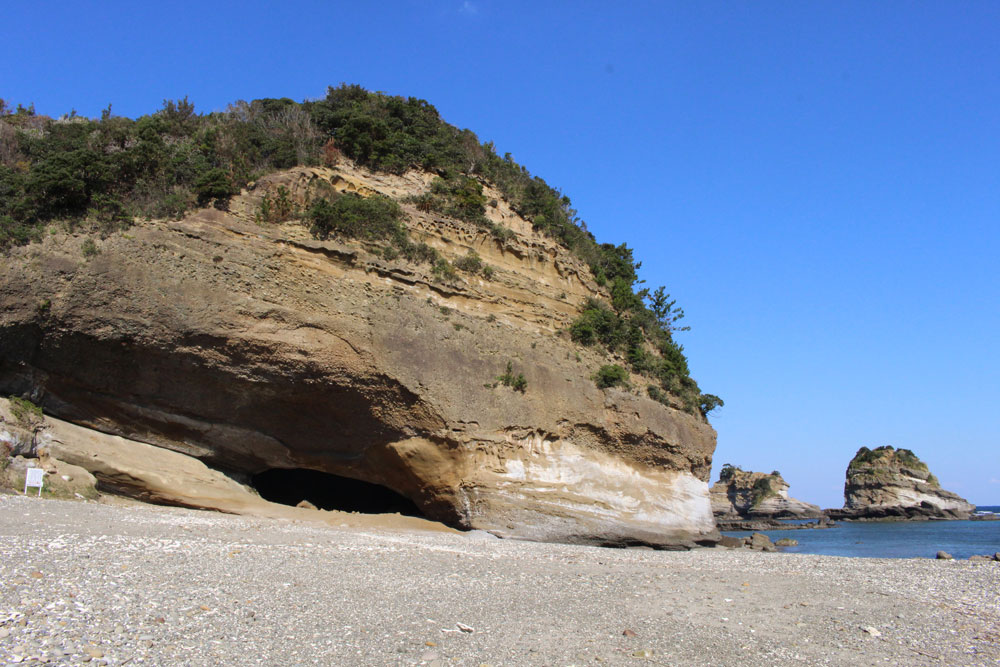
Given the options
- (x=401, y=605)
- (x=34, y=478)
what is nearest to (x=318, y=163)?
(x=34, y=478)

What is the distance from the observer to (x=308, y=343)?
15688mm

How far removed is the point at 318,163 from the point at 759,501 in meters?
77.6

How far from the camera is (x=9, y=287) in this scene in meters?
14.2

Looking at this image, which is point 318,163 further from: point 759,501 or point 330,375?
point 759,501

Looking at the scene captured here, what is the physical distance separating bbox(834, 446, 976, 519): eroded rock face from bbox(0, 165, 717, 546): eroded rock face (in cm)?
6823

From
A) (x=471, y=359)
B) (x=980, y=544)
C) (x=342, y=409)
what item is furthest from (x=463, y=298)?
(x=980, y=544)

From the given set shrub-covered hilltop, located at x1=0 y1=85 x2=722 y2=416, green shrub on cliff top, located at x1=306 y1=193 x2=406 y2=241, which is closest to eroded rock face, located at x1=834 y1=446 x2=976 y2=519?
shrub-covered hilltop, located at x1=0 y1=85 x2=722 y2=416

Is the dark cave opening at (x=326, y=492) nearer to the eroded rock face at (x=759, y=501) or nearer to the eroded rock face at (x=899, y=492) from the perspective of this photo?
the eroded rock face at (x=759, y=501)

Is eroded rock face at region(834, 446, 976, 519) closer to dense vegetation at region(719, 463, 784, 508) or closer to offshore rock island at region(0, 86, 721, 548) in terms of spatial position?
dense vegetation at region(719, 463, 784, 508)

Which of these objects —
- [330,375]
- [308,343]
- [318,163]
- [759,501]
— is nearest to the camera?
[308,343]

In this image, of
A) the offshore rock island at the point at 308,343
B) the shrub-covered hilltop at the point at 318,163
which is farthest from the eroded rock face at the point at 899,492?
the offshore rock island at the point at 308,343

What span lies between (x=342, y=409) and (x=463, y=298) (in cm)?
522

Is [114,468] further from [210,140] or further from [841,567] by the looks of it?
[841,567]

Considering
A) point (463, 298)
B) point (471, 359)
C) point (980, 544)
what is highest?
point (463, 298)
